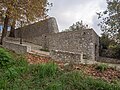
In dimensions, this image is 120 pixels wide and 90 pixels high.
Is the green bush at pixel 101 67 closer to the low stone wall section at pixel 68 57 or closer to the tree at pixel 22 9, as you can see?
the low stone wall section at pixel 68 57

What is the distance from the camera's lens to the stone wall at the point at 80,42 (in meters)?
21.6

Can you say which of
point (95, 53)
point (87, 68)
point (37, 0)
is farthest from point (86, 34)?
point (87, 68)

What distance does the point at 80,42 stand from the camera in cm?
2200

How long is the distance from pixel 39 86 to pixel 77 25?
2993 centimetres

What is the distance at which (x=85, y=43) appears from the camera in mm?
21828

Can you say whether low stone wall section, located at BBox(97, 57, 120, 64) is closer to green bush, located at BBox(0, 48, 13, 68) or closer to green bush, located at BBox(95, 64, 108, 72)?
green bush, located at BBox(95, 64, 108, 72)

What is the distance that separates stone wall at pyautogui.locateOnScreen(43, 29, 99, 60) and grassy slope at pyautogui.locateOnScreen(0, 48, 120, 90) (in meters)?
12.2

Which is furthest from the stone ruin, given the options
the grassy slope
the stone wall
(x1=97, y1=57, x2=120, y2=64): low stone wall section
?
the grassy slope

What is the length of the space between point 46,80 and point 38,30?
71.5ft

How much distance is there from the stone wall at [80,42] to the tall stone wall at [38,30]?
491 centimetres

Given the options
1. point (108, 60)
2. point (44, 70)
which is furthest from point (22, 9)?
point (44, 70)

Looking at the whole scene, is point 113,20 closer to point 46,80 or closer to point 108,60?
point 108,60

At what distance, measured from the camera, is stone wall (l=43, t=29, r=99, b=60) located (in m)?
21.6

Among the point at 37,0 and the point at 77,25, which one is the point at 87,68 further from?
the point at 77,25
